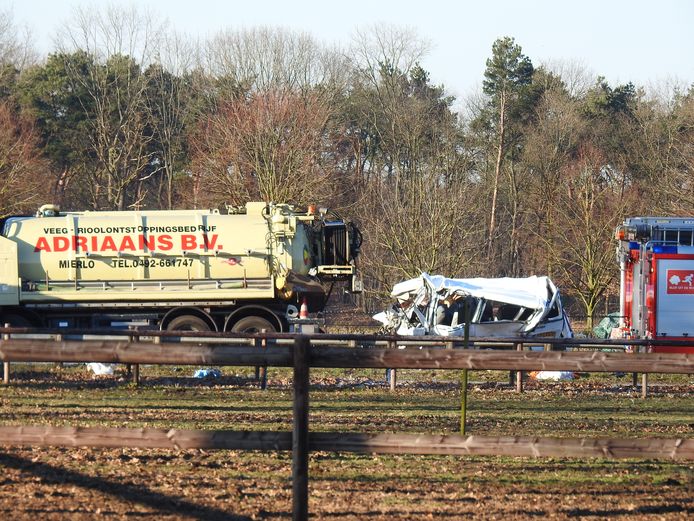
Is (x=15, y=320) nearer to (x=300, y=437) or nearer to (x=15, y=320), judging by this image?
(x=15, y=320)

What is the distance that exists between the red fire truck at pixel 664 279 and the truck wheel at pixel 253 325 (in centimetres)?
839

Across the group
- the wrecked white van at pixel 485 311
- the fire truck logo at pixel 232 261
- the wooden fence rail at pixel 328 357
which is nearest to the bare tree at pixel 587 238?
the wrecked white van at pixel 485 311

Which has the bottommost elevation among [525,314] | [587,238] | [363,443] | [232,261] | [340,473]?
[525,314]

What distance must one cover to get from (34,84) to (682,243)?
40998 millimetres

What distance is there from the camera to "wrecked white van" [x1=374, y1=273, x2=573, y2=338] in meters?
22.3

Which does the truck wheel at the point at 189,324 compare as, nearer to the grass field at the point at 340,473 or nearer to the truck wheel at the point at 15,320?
the truck wheel at the point at 15,320

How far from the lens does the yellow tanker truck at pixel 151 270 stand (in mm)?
23562

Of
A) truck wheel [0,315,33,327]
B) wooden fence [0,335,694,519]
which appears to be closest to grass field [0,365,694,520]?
wooden fence [0,335,694,519]

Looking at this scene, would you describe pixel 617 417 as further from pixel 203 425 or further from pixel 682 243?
pixel 682 243

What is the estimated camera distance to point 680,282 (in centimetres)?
2186

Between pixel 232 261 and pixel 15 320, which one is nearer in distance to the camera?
pixel 15 320

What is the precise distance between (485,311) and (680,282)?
4361 mm

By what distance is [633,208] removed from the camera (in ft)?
141

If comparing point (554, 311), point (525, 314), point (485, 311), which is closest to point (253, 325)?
point (485, 311)
